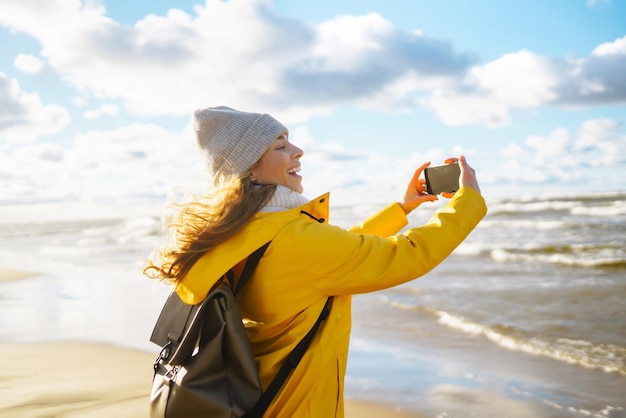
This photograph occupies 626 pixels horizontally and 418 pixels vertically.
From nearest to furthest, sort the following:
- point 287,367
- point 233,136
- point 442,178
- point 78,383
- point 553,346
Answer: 1. point 287,367
2. point 233,136
3. point 442,178
4. point 78,383
5. point 553,346

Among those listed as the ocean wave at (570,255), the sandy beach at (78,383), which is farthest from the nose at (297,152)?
the ocean wave at (570,255)

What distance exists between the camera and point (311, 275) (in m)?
2.02

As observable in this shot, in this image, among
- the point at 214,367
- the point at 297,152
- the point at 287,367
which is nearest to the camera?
the point at 214,367

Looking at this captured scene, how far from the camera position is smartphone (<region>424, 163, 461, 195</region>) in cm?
247

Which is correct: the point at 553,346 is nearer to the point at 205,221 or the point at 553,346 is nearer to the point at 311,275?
the point at 311,275

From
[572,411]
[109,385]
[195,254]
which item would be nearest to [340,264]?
[195,254]

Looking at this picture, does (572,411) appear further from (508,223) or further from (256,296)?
(508,223)

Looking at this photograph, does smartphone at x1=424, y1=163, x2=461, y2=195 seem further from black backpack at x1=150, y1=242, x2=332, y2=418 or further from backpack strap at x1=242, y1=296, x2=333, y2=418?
black backpack at x1=150, y1=242, x2=332, y2=418

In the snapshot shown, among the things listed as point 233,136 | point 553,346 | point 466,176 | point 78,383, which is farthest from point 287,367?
point 553,346

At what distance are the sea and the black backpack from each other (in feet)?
2.16

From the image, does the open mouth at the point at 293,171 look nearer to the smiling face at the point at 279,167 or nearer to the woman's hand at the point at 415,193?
the smiling face at the point at 279,167

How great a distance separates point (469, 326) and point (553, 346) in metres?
1.16

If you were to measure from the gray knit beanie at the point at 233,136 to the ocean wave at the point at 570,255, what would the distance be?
1120cm

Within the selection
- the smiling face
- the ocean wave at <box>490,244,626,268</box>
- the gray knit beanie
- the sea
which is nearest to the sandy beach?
the sea
